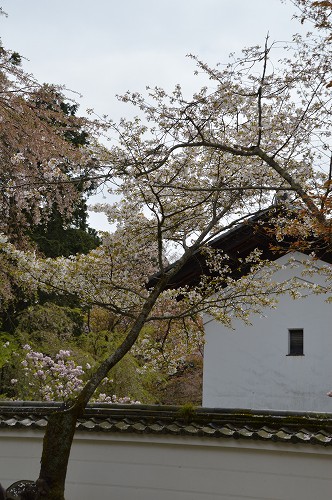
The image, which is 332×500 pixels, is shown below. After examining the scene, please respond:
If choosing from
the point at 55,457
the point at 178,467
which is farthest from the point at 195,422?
the point at 55,457

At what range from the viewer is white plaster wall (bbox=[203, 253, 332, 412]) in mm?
10484

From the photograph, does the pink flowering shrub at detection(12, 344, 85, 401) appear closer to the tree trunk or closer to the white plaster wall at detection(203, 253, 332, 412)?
the white plaster wall at detection(203, 253, 332, 412)

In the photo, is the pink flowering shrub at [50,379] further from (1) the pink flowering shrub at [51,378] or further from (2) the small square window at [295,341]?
(2) the small square window at [295,341]

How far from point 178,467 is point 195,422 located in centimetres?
45

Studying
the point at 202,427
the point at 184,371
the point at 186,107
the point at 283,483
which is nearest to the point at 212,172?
the point at 186,107

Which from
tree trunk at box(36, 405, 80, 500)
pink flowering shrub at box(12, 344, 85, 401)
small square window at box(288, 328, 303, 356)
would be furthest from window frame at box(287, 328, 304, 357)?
tree trunk at box(36, 405, 80, 500)

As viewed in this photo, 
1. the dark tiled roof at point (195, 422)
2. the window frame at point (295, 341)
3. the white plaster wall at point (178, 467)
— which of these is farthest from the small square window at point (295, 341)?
the white plaster wall at point (178, 467)

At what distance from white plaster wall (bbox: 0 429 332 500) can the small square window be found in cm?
448

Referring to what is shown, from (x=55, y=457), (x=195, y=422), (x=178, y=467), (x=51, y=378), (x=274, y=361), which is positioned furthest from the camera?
(x=51, y=378)

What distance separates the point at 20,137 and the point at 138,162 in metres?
3.14

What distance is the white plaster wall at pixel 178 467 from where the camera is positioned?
626 centimetres

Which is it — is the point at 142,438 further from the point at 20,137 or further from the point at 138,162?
the point at 20,137

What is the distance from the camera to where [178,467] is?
6641 mm

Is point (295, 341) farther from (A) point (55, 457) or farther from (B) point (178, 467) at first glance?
(A) point (55, 457)
